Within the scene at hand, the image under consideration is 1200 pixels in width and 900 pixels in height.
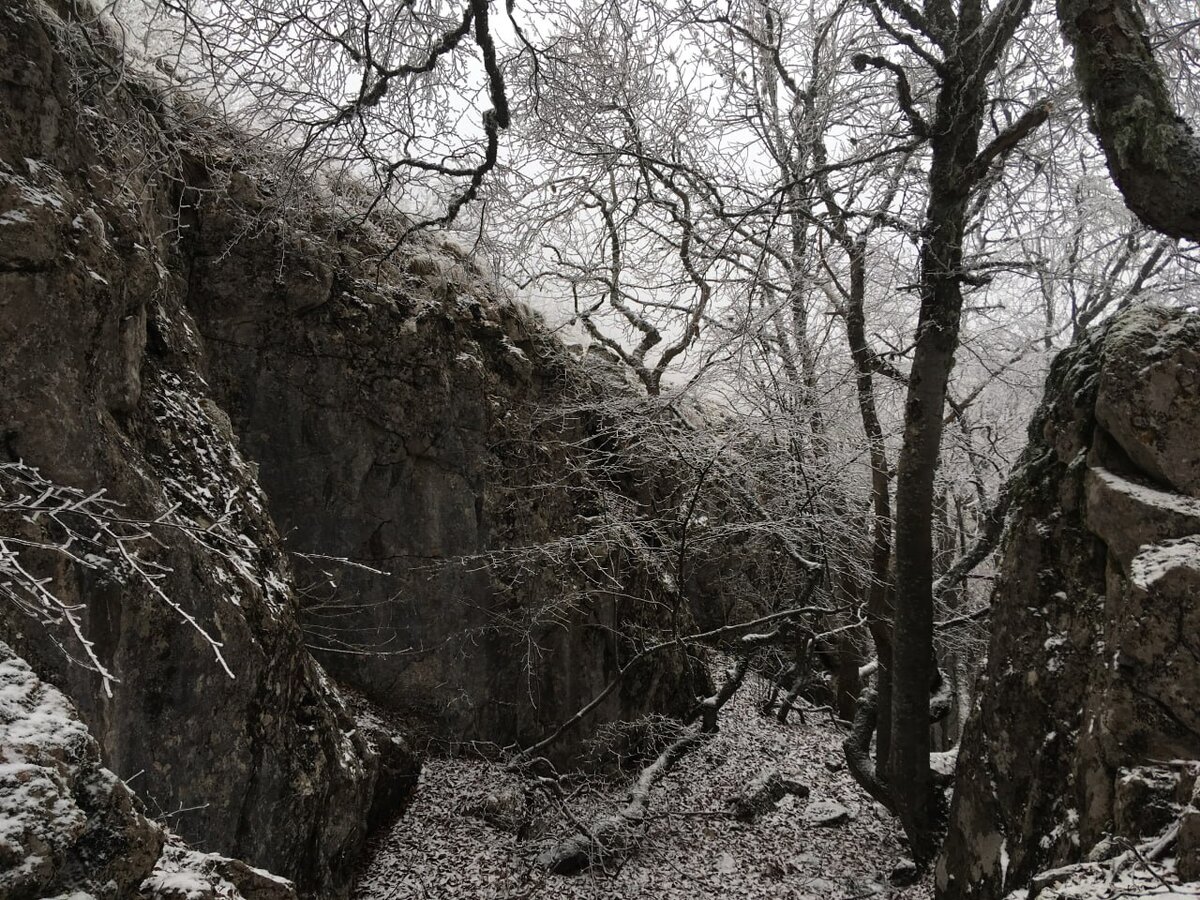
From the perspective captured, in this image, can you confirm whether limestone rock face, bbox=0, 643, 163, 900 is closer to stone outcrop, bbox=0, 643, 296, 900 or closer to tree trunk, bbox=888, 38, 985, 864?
stone outcrop, bbox=0, 643, 296, 900

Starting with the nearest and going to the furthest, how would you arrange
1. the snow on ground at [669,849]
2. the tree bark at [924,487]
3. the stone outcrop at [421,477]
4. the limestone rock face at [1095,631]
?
1. the limestone rock face at [1095,631]
2. the tree bark at [924,487]
3. the snow on ground at [669,849]
4. the stone outcrop at [421,477]

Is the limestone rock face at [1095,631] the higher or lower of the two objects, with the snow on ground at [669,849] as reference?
higher

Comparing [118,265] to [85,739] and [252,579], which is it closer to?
[252,579]

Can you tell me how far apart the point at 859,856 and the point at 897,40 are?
7.01 metres

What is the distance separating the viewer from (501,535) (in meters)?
8.25

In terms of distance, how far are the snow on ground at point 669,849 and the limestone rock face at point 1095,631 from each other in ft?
6.43

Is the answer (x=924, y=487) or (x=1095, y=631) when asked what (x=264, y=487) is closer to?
(x=924, y=487)

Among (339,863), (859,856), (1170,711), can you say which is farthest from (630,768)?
(1170,711)

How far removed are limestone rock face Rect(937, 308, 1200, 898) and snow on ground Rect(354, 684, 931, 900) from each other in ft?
6.43

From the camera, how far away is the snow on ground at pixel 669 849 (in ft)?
19.5

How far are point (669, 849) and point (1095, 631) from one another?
476 centimetres

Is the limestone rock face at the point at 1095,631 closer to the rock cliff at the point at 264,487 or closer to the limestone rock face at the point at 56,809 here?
the limestone rock face at the point at 56,809

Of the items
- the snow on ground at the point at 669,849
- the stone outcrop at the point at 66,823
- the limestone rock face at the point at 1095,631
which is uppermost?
the limestone rock face at the point at 1095,631

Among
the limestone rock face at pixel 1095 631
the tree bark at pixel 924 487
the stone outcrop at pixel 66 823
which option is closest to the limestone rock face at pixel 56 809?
the stone outcrop at pixel 66 823
